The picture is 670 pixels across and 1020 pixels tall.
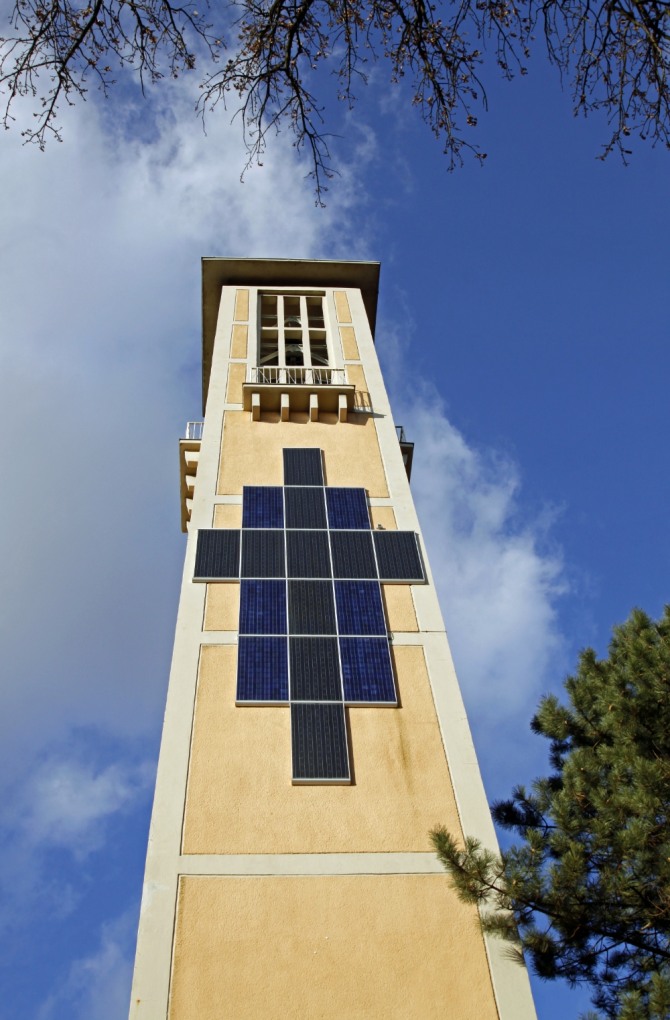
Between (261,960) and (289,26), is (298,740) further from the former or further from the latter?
(289,26)

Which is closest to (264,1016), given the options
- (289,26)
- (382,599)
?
(382,599)

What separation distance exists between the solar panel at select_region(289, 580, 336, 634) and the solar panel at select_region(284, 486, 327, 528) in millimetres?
1498

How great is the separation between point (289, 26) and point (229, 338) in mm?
14645

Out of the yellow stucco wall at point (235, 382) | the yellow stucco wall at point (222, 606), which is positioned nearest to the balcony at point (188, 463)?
the yellow stucco wall at point (235, 382)

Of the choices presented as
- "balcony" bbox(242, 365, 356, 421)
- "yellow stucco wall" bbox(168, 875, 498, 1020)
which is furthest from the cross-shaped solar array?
"balcony" bbox(242, 365, 356, 421)

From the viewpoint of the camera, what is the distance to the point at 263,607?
13.1 meters

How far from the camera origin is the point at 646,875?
8.37 metres

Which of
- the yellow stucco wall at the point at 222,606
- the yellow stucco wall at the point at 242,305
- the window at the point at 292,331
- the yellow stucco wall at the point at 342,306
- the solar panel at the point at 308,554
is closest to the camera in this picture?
the yellow stucco wall at the point at 222,606

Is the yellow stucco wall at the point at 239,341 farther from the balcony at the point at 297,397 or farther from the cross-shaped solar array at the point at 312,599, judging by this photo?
the cross-shaped solar array at the point at 312,599

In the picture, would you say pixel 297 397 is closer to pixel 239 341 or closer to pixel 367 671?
pixel 239 341

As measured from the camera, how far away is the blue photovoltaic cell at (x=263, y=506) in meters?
14.8

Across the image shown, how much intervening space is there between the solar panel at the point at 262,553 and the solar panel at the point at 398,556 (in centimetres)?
152

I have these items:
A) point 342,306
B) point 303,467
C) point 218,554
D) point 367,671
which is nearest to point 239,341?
point 342,306

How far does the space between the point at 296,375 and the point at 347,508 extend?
5.15m
